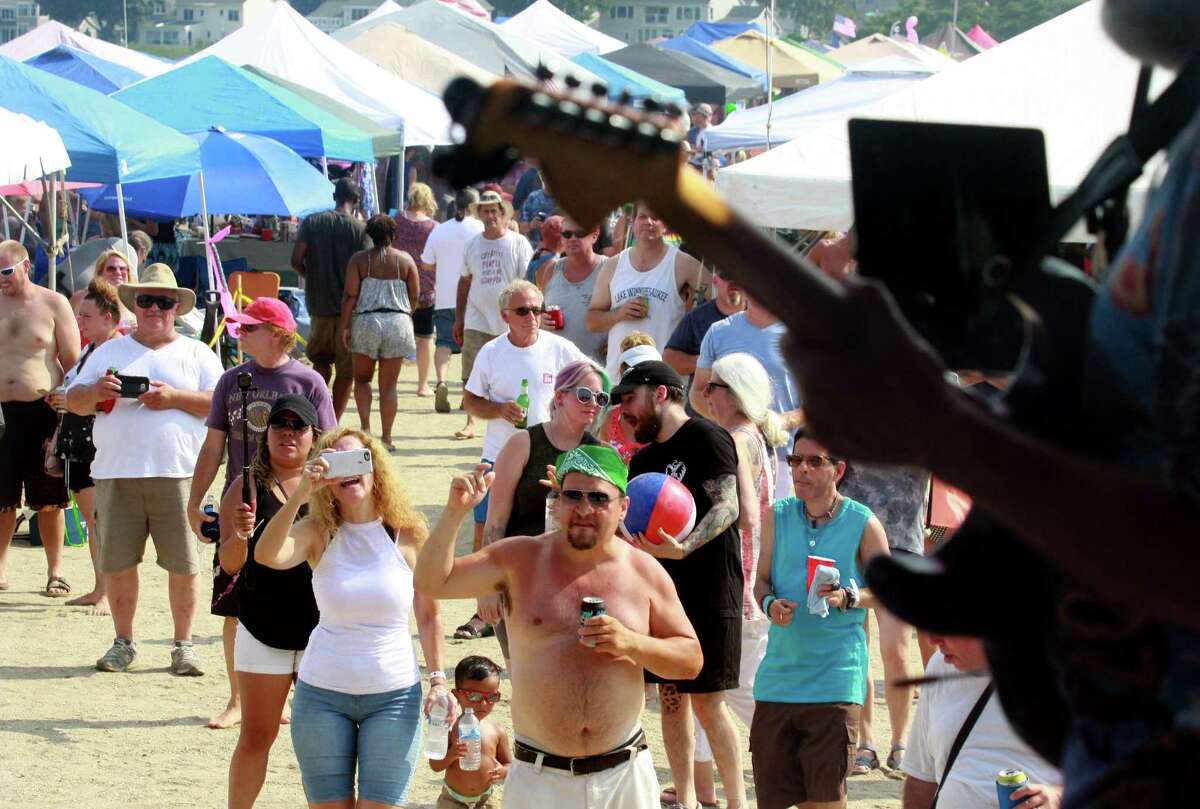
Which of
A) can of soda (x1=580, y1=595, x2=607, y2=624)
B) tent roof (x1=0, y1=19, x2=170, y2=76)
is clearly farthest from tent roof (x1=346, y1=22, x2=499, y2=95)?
can of soda (x1=580, y1=595, x2=607, y2=624)

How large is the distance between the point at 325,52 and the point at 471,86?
944 inches

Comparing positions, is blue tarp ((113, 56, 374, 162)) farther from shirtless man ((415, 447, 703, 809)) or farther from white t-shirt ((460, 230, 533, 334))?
shirtless man ((415, 447, 703, 809))

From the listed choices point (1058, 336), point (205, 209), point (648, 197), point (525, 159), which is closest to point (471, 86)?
point (525, 159)

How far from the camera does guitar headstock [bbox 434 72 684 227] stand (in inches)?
63.7

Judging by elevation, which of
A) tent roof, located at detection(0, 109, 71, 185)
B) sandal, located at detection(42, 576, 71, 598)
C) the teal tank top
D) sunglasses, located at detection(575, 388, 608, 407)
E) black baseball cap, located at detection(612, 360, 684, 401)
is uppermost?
tent roof, located at detection(0, 109, 71, 185)

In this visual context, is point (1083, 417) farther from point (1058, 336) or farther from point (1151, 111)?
point (1151, 111)

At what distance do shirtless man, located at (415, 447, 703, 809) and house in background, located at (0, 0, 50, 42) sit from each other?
484ft

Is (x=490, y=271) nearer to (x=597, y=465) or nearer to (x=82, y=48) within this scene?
(x=597, y=465)

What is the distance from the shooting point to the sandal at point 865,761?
24.2 ft

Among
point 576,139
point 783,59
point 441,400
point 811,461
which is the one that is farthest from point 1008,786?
point 783,59

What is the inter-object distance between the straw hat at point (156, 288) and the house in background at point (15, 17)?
470ft

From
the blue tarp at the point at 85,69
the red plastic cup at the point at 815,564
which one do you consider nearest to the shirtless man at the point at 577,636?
the red plastic cup at the point at 815,564

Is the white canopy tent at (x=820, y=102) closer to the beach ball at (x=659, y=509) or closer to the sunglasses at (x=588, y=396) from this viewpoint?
the sunglasses at (x=588, y=396)

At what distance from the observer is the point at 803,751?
19.7 feet
